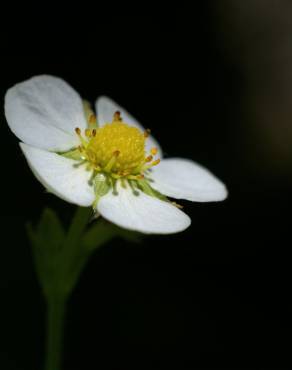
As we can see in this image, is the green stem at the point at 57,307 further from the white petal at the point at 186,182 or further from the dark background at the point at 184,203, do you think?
the dark background at the point at 184,203

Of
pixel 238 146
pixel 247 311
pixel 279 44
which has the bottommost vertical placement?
pixel 247 311

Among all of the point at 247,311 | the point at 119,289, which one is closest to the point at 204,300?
the point at 247,311

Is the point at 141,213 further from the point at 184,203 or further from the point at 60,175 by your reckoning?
the point at 184,203

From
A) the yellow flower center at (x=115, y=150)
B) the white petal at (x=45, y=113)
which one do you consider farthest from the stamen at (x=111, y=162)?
the white petal at (x=45, y=113)

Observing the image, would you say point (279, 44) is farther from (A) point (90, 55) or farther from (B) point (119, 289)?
(B) point (119, 289)

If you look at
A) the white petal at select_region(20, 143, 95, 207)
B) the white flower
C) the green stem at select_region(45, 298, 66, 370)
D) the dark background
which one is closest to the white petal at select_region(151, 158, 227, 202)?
the white flower

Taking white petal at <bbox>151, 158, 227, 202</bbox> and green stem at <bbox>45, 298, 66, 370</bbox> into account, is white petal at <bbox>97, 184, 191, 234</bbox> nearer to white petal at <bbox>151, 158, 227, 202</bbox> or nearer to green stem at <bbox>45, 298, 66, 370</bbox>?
white petal at <bbox>151, 158, 227, 202</bbox>
